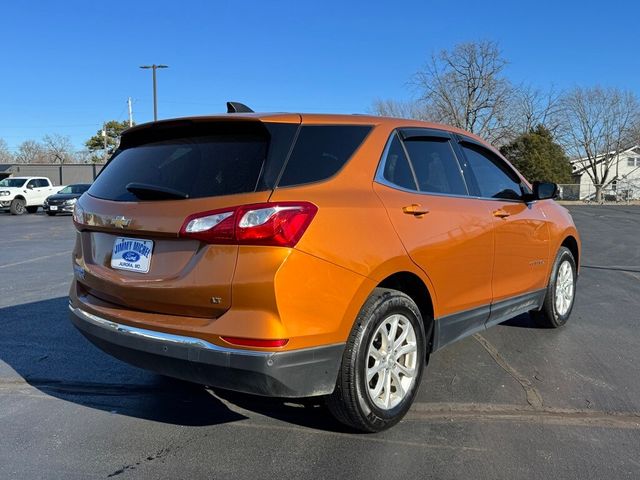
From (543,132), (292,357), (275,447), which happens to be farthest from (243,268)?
(543,132)

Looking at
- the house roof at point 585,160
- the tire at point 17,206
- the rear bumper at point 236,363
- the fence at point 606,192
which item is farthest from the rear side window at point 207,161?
the house roof at point 585,160

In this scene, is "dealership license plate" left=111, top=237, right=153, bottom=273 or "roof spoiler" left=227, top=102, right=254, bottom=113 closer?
"dealership license plate" left=111, top=237, right=153, bottom=273

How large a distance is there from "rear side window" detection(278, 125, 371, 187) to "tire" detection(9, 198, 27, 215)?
28.0 meters

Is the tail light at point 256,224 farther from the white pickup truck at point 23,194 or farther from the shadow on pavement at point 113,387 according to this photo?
the white pickup truck at point 23,194

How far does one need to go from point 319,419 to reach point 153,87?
34440 millimetres

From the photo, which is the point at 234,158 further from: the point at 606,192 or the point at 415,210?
the point at 606,192

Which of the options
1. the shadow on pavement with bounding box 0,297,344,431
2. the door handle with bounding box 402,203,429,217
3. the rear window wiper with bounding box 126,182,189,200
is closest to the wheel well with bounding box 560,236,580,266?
the door handle with bounding box 402,203,429,217

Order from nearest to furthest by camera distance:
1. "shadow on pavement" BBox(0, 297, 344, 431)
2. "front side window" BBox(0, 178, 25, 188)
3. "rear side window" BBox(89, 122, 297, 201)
Answer: 1. "rear side window" BBox(89, 122, 297, 201)
2. "shadow on pavement" BBox(0, 297, 344, 431)
3. "front side window" BBox(0, 178, 25, 188)

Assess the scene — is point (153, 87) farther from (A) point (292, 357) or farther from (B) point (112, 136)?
(B) point (112, 136)

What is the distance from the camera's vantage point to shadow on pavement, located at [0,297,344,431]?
3525 mm

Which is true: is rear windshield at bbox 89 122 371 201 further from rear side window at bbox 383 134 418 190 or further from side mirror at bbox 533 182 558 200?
side mirror at bbox 533 182 558 200

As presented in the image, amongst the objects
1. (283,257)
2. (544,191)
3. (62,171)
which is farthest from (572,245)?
(62,171)

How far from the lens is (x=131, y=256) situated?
9.89 feet

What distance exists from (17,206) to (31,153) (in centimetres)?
6469
